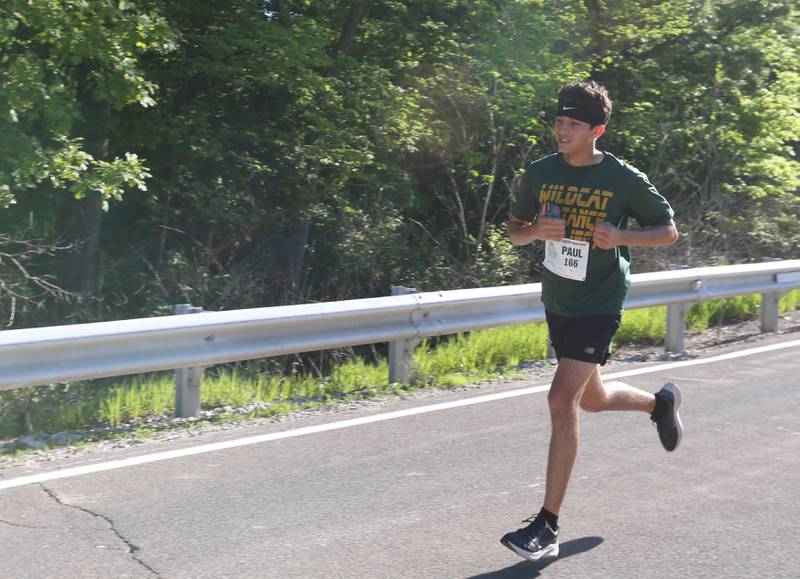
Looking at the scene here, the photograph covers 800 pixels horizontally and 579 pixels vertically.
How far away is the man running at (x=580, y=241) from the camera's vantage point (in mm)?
A: 4332

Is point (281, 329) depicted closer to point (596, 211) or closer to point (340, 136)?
point (596, 211)

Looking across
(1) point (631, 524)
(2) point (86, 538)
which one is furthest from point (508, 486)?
(2) point (86, 538)

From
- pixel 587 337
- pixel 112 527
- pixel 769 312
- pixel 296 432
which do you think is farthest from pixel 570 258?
pixel 769 312

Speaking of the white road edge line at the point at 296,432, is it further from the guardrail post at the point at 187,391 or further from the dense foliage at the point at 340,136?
the dense foliage at the point at 340,136

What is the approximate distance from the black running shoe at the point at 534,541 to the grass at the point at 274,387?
112 inches

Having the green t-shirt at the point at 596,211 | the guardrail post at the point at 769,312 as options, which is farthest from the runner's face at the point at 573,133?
the guardrail post at the point at 769,312

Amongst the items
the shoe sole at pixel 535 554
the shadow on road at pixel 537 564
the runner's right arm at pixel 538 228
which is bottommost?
the shadow on road at pixel 537 564

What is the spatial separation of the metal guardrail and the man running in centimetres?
264

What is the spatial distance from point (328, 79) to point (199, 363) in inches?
231

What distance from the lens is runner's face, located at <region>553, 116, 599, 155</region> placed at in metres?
4.34

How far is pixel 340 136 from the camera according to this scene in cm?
1183

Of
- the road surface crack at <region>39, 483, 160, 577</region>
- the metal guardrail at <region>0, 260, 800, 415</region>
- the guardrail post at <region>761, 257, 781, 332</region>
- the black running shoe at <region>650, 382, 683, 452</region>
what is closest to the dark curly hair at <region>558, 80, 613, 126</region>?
the black running shoe at <region>650, 382, 683, 452</region>

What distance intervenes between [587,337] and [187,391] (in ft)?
9.83

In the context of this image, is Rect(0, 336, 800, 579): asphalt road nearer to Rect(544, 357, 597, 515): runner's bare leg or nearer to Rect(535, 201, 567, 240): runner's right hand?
Rect(544, 357, 597, 515): runner's bare leg
